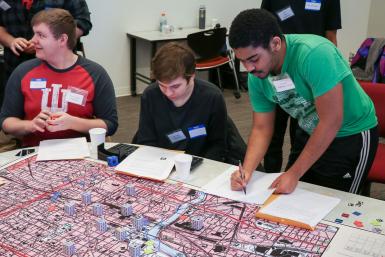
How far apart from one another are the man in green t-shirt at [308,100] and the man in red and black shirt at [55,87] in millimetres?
862

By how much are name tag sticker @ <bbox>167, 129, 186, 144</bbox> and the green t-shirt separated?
1.47 ft

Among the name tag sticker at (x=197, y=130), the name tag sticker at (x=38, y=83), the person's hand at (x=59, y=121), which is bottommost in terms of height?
→ the name tag sticker at (x=197, y=130)

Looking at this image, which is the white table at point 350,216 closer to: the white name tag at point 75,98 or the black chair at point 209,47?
the white name tag at point 75,98

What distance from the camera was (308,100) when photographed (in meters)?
1.76

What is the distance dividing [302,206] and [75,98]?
1.28 metres

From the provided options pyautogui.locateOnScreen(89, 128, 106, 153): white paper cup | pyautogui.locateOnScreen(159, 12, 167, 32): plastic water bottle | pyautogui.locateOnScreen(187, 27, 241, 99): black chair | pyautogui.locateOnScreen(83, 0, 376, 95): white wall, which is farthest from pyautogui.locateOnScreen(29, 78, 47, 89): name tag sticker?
pyautogui.locateOnScreen(159, 12, 167, 32): plastic water bottle

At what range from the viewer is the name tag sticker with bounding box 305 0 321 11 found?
2.99 metres

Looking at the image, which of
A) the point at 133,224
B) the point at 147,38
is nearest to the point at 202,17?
the point at 147,38

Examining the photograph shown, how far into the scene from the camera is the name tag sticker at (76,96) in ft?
7.64

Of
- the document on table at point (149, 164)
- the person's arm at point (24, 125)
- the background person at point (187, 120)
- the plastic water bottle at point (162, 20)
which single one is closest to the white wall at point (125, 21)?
the plastic water bottle at point (162, 20)

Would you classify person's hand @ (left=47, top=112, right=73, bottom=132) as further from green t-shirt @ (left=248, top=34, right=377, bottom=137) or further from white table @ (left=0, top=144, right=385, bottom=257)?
green t-shirt @ (left=248, top=34, right=377, bottom=137)

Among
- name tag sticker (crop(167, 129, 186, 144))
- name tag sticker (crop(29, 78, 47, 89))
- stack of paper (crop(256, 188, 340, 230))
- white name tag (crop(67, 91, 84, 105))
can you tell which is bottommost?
stack of paper (crop(256, 188, 340, 230))

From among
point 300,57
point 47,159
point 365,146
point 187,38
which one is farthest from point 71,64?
point 187,38

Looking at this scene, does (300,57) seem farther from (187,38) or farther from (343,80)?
(187,38)
